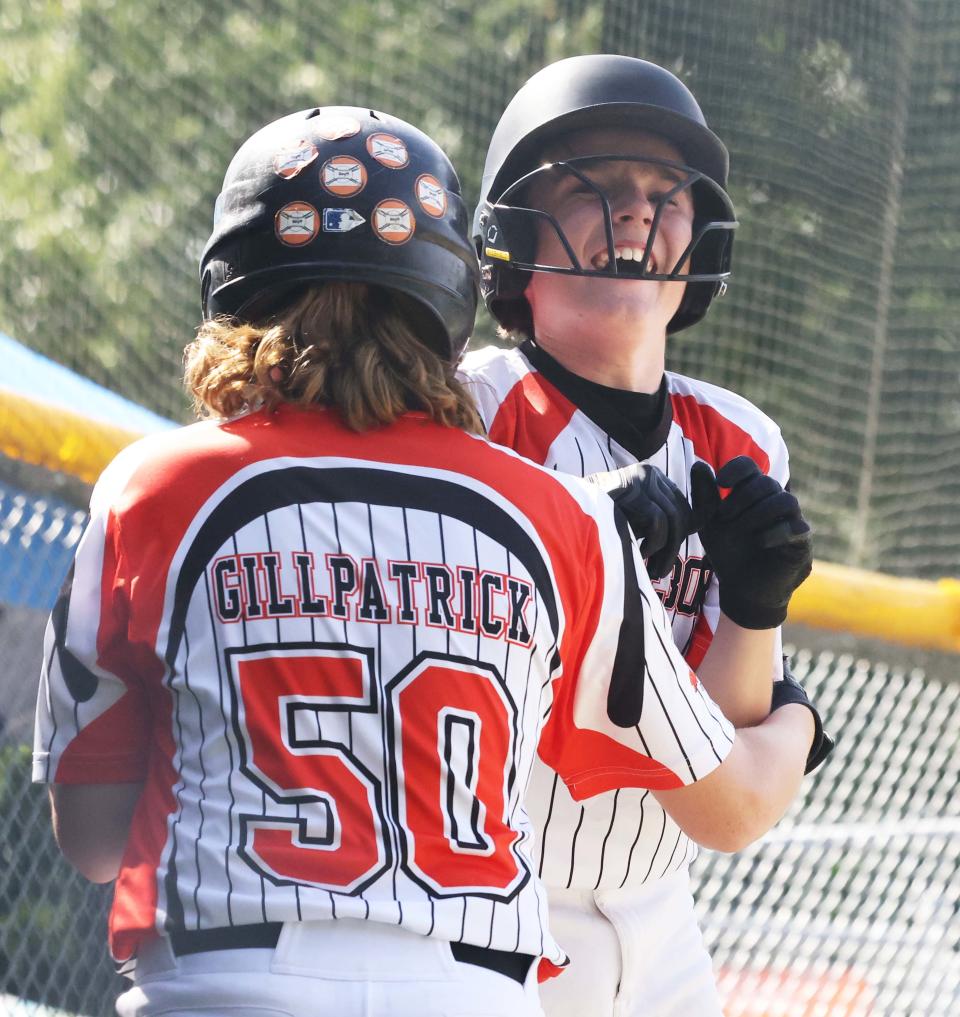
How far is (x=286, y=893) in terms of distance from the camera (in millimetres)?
1222

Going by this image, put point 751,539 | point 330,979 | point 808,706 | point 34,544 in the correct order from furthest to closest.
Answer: point 34,544 → point 808,706 → point 751,539 → point 330,979

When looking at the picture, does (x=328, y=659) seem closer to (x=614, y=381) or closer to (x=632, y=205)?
(x=614, y=381)

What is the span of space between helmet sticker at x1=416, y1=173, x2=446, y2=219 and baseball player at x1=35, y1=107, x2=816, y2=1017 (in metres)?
0.03

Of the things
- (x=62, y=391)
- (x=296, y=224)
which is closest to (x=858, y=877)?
(x=62, y=391)

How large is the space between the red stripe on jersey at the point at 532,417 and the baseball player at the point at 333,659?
45cm

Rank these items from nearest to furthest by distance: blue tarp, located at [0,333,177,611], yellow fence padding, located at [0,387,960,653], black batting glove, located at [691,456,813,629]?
1. black batting glove, located at [691,456,813,629]
2. blue tarp, located at [0,333,177,611]
3. yellow fence padding, located at [0,387,960,653]

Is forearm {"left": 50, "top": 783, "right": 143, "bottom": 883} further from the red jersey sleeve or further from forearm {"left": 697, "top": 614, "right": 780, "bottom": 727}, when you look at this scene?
forearm {"left": 697, "top": 614, "right": 780, "bottom": 727}

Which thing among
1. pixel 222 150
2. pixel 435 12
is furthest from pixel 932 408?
pixel 222 150

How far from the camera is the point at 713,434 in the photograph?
6.77ft

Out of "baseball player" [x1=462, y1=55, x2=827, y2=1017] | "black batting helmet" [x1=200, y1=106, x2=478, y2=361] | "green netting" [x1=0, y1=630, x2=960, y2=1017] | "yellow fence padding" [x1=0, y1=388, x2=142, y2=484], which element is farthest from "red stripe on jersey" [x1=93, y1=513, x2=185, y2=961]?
"green netting" [x1=0, y1=630, x2=960, y2=1017]

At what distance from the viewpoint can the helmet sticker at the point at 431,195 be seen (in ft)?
5.02

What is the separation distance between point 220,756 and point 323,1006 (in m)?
0.23

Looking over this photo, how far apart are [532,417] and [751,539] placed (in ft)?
1.24

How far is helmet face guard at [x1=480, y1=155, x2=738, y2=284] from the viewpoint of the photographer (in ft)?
6.34
